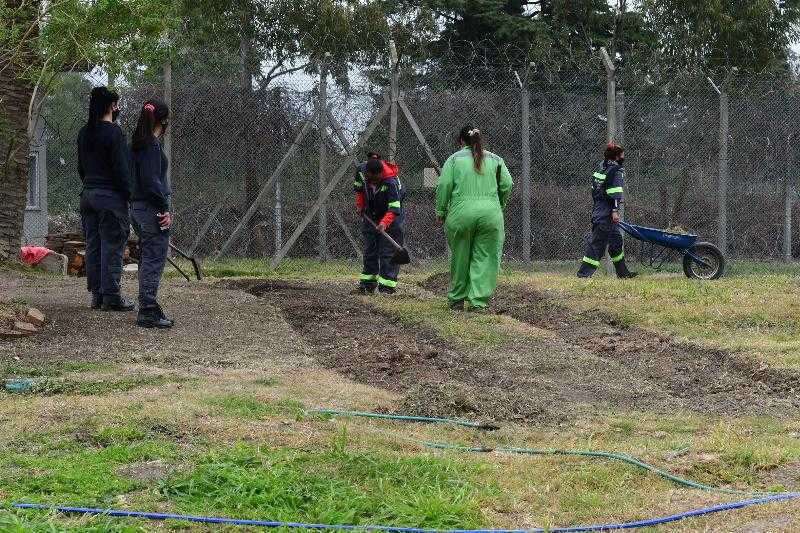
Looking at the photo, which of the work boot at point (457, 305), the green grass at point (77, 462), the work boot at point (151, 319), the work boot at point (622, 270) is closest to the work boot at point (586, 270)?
the work boot at point (622, 270)

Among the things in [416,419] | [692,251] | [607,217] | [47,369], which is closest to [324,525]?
[416,419]

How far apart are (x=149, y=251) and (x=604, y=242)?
7.16 meters

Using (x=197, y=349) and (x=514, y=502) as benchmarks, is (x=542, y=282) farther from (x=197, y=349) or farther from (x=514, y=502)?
(x=514, y=502)

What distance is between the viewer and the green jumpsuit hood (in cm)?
1209

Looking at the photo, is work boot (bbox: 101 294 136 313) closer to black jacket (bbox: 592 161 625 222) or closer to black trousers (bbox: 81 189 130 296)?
black trousers (bbox: 81 189 130 296)

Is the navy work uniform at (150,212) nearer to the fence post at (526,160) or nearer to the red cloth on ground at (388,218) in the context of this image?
the red cloth on ground at (388,218)

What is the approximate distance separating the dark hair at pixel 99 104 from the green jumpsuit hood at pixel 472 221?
3273 mm

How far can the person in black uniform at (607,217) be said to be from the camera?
50.6ft

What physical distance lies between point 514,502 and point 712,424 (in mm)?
2425

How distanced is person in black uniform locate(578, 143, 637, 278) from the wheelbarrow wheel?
2.31 feet

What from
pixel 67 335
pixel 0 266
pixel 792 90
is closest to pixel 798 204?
pixel 792 90

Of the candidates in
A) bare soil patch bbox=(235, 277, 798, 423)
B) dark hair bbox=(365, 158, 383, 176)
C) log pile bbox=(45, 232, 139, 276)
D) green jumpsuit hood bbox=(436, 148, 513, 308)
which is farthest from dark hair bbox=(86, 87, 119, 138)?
log pile bbox=(45, 232, 139, 276)

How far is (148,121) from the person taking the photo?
10.0 meters

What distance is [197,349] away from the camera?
29.7 ft
